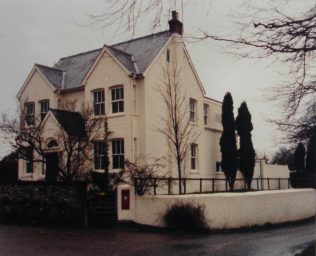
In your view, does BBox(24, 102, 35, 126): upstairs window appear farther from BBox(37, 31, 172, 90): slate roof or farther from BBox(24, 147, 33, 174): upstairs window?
BBox(37, 31, 172, 90): slate roof

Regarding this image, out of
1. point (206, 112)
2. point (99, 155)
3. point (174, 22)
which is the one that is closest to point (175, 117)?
point (99, 155)

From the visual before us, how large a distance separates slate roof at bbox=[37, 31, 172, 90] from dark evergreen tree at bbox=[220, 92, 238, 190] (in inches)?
237

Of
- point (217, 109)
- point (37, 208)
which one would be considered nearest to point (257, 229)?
point (37, 208)

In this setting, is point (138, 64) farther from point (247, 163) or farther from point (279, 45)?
point (279, 45)

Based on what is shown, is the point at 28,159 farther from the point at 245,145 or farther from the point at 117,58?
the point at 245,145

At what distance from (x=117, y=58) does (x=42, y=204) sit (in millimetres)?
9576

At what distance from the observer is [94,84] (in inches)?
1095

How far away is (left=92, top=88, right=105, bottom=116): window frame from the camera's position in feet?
90.8

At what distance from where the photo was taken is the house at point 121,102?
26.4 m

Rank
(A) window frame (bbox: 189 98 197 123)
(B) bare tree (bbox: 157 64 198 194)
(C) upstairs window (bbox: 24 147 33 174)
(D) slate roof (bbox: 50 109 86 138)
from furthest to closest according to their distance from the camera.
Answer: (A) window frame (bbox: 189 98 197 123) < (B) bare tree (bbox: 157 64 198 194) < (D) slate roof (bbox: 50 109 86 138) < (C) upstairs window (bbox: 24 147 33 174)

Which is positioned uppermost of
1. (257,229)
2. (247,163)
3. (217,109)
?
(217,109)

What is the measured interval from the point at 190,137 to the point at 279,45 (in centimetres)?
2247

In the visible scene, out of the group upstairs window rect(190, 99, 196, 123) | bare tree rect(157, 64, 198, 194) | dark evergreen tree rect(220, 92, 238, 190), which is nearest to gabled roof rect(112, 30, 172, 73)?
bare tree rect(157, 64, 198, 194)

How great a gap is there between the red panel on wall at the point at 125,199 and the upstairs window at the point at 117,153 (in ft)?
20.1
